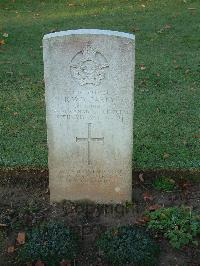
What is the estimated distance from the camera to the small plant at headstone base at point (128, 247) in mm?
4582

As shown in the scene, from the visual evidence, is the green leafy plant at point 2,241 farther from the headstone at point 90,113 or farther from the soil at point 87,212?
the headstone at point 90,113

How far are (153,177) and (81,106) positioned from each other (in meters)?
1.42

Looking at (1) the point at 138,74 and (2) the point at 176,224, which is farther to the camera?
(1) the point at 138,74

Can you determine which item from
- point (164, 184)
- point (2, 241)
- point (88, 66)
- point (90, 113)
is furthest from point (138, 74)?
point (2, 241)

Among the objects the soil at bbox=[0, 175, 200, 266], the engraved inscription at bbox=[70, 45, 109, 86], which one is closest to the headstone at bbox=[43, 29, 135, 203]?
the engraved inscription at bbox=[70, 45, 109, 86]

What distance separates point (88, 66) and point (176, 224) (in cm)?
170

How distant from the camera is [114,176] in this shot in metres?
5.27

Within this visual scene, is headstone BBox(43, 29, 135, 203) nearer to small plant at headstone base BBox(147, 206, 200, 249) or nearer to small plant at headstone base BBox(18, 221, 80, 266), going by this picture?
small plant at headstone base BBox(147, 206, 200, 249)

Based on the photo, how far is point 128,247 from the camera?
4641mm

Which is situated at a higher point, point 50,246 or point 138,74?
point 138,74

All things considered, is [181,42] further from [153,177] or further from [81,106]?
[81,106]

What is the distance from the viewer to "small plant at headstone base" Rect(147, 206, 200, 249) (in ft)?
15.7

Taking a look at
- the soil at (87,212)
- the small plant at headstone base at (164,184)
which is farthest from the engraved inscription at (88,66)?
the small plant at headstone base at (164,184)

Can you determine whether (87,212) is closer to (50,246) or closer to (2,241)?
(50,246)
